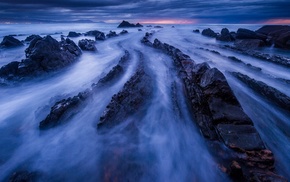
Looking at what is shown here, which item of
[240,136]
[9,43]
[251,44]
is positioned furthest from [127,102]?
[9,43]

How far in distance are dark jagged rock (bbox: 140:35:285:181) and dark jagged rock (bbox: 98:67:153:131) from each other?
6.22 feet

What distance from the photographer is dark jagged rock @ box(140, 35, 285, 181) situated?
355 centimetres

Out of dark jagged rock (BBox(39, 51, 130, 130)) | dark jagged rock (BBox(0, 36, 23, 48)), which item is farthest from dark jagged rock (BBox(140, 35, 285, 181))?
dark jagged rock (BBox(0, 36, 23, 48))

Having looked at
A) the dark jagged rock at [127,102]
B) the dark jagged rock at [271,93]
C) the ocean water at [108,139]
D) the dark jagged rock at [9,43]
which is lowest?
the dark jagged rock at [9,43]

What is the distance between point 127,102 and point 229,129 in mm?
3350

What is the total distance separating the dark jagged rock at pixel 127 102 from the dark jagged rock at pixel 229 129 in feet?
6.22

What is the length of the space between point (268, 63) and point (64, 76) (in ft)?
45.8

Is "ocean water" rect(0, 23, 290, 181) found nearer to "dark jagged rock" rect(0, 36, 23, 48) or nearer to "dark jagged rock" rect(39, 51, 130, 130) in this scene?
"dark jagged rock" rect(39, 51, 130, 130)

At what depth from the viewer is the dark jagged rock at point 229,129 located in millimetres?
3555

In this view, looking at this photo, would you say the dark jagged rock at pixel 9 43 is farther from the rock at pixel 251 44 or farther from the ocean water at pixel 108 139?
the rock at pixel 251 44

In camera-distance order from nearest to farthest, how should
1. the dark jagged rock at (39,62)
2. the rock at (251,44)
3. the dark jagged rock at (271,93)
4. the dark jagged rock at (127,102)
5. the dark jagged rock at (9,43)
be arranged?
the dark jagged rock at (127,102), the dark jagged rock at (271,93), the dark jagged rock at (39,62), the rock at (251,44), the dark jagged rock at (9,43)

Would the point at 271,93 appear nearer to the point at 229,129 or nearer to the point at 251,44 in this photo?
the point at 229,129

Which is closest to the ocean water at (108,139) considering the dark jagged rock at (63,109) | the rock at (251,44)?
the dark jagged rock at (63,109)

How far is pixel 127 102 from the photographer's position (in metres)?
6.03
